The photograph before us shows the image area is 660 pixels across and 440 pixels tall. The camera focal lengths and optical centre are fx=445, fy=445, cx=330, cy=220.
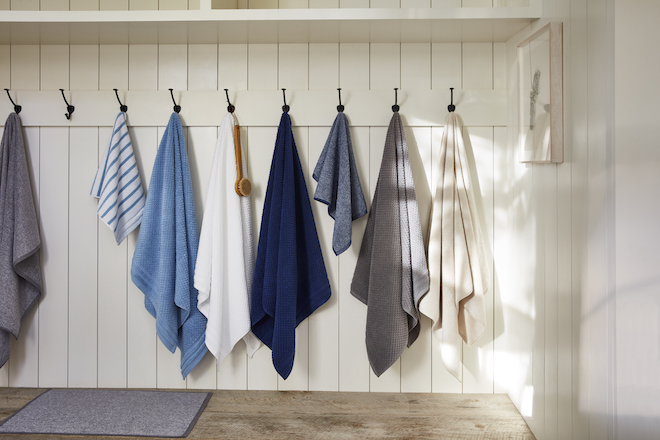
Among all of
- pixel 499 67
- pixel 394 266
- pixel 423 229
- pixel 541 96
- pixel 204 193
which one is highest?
pixel 499 67

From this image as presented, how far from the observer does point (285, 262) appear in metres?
1.34

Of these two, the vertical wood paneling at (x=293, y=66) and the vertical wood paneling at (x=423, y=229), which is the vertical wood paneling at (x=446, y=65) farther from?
the vertical wood paneling at (x=293, y=66)

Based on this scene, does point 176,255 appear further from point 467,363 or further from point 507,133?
point 507,133

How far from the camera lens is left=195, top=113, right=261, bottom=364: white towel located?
1.39 m

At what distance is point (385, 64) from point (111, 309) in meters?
1.25

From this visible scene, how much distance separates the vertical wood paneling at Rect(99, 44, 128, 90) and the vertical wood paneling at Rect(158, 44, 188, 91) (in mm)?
120

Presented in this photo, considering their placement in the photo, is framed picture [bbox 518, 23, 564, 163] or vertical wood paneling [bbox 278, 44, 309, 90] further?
vertical wood paneling [bbox 278, 44, 309, 90]

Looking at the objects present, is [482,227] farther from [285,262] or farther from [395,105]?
[285,262]

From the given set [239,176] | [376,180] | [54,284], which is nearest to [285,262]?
[239,176]

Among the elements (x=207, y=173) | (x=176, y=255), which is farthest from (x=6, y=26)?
(x=176, y=255)

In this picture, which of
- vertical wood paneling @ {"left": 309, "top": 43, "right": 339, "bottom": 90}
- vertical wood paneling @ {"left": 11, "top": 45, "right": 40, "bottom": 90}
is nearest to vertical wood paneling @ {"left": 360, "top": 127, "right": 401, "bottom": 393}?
vertical wood paneling @ {"left": 309, "top": 43, "right": 339, "bottom": 90}

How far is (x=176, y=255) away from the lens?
141 centimetres

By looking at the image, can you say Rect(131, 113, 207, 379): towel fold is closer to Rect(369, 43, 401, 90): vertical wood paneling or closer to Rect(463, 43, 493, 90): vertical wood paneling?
Rect(369, 43, 401, 90): vertical wood paneling

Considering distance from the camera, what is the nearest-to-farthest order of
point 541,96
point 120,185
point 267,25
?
point 541,96
point 267,25
point 120,185
